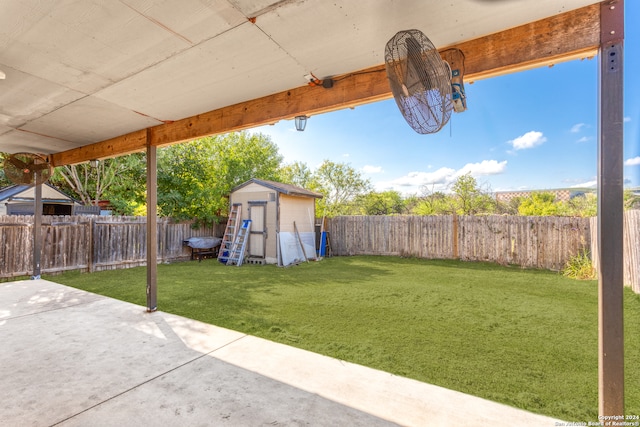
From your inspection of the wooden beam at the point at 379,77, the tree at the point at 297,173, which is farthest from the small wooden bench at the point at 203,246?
the tree at the point at 297,173

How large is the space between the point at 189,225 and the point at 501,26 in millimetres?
9188

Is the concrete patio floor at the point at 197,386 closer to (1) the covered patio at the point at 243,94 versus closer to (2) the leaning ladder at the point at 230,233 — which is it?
(1) the covered patio at the point at 243,94

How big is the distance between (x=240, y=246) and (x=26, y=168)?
188 inches

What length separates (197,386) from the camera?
7.12ft

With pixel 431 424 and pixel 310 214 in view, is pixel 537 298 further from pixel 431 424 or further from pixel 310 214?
pixel 310 214

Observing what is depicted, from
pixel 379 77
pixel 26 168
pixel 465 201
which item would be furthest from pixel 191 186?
pixel 465 201

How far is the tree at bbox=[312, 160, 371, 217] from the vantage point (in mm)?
19406

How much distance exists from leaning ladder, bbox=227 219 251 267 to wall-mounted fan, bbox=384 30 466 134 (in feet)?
23.7

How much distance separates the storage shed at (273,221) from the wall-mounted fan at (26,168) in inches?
175

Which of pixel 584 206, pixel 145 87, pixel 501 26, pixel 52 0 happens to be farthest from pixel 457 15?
pixel 584 206

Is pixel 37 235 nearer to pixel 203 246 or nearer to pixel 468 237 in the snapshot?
pixel 203 246

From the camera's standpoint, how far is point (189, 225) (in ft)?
30.3

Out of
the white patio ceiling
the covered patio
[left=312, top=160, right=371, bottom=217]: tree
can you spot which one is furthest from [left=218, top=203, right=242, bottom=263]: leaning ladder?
[left=312, top=160, right=371, bottom=217]: tree

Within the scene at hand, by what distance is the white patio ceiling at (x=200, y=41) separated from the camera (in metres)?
1.67
